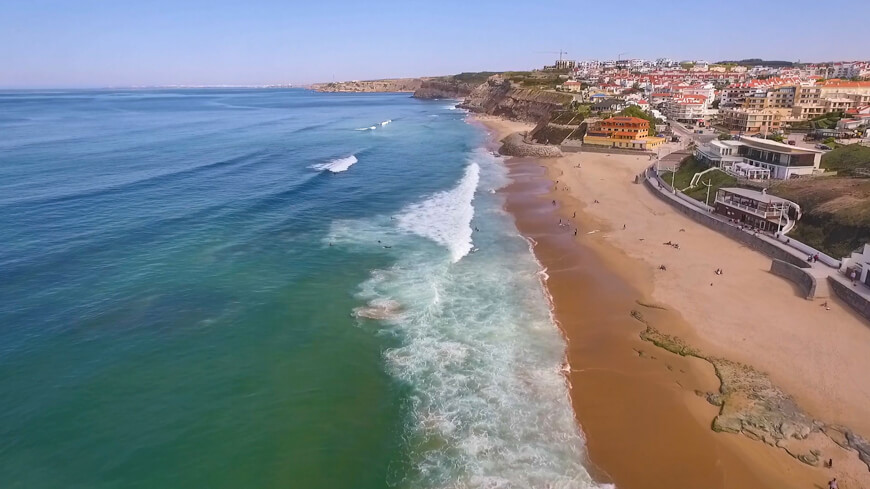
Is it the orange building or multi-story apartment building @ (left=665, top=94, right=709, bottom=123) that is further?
multi-story apartment building @ (left=665, top=94, right=709, bottom=123)

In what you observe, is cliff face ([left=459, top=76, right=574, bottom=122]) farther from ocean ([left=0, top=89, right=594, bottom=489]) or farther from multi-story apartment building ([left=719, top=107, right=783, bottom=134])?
ocean ([left=0, top=89, right=594, bottom=489])

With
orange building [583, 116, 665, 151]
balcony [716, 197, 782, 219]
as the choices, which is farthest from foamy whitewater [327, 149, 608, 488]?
orange building [583, 116, 665, 151]

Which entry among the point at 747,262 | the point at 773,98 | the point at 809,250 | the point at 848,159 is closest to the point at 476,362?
the point at 747,262

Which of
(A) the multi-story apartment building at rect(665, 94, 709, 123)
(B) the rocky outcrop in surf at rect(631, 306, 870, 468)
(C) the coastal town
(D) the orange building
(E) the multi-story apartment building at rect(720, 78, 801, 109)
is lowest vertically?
(B) the rocky outcrop in surf at rect(631, 306, 870, 468)

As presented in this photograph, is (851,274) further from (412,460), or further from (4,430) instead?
(4,430)

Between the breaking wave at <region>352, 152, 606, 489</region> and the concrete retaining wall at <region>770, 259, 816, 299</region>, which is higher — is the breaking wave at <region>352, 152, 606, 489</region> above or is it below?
below

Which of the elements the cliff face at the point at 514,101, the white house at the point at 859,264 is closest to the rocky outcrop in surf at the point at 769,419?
the white house at the point at 859,264
